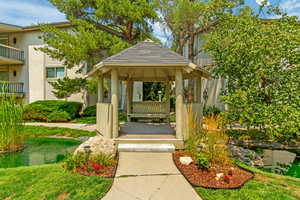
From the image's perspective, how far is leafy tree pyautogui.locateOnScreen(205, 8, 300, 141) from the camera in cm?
666

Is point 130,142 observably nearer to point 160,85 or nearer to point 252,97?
point 252,97

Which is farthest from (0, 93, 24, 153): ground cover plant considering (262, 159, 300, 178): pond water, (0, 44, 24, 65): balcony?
(0, 44, 24, 65): balcony

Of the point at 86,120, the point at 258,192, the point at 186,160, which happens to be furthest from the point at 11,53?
the point at 258,192

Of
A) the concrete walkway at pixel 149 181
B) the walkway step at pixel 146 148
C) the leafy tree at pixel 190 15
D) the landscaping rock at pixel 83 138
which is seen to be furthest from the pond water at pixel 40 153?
the leafy tree at pixel 190 15

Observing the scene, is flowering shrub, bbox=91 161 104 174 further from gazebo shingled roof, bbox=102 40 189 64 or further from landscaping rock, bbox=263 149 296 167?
landscaping rock, bbox=263 149 296 167

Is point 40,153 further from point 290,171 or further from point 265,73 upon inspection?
point 265,73

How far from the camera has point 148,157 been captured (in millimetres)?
5625

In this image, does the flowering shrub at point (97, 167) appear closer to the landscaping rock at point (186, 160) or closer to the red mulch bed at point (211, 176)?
the red mulch bed at point (211, 176)

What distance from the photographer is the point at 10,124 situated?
7.40m

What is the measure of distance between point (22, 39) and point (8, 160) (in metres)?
15.1

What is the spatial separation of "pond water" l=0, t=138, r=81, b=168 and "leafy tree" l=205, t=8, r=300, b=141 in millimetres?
6650

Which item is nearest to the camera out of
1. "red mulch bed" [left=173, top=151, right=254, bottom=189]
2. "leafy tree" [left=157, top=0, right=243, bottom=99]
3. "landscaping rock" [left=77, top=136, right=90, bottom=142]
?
"red mulch bed" [left=173, top=151, right=254, bottom=189]

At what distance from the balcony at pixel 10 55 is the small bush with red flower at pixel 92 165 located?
52.7 feet

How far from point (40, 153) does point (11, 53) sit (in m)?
13.6
